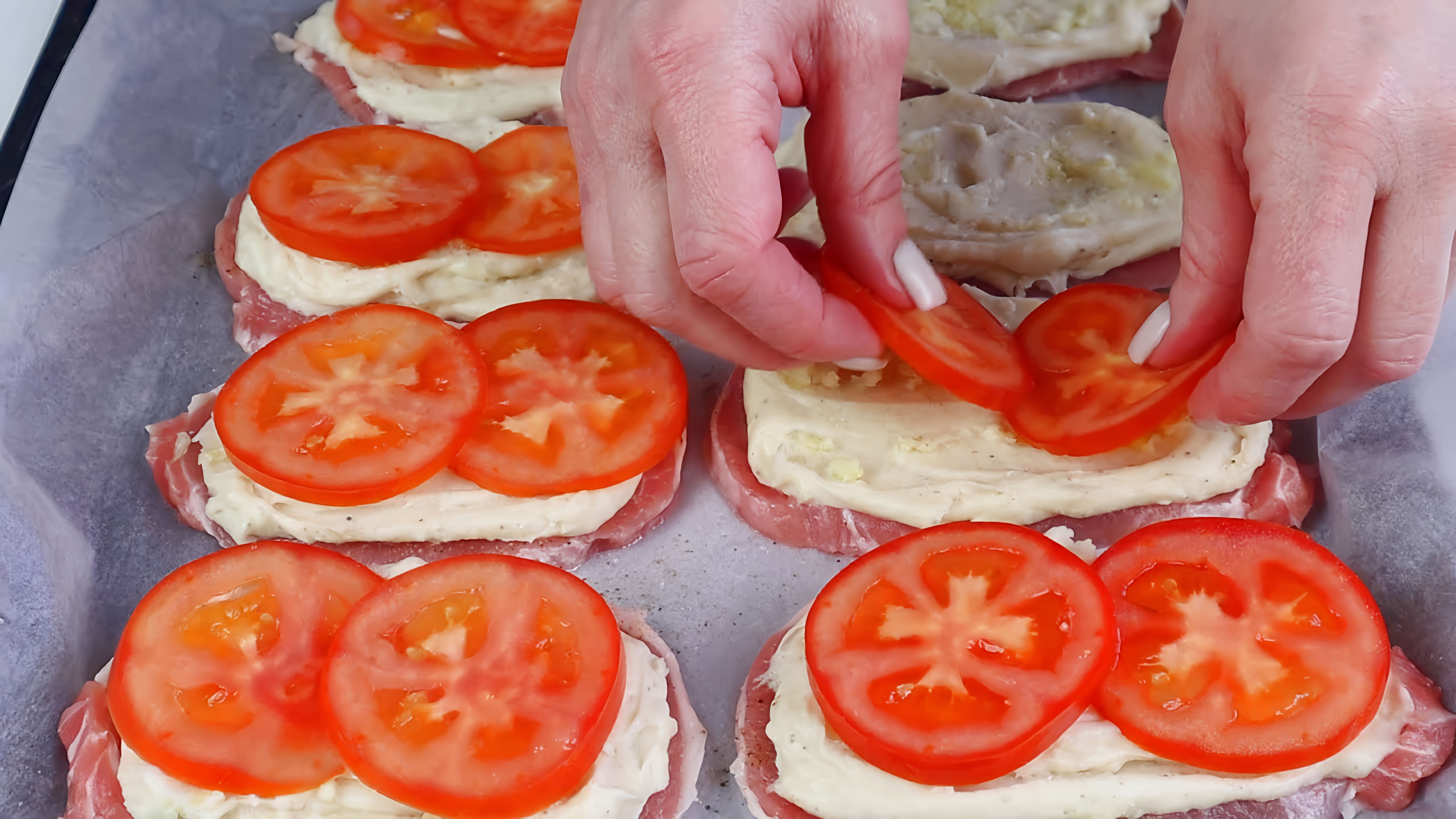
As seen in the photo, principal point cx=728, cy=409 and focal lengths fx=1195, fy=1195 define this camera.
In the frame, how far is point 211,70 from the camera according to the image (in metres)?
3.19

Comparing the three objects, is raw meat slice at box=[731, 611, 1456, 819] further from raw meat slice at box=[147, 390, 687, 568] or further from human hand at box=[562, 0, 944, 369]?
human hand at box=[562, 0, 944, 369]

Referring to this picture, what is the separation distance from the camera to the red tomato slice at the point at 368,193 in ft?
8.76

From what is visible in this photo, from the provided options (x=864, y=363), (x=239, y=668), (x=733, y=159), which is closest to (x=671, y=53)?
(x=733, y=159)

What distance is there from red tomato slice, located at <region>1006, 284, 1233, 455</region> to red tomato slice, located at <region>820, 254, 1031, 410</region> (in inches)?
2.6

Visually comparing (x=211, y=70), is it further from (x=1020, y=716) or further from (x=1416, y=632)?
(x=1416, y=632)

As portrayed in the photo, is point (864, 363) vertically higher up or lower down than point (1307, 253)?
lower down

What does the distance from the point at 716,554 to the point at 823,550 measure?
8.7 inches

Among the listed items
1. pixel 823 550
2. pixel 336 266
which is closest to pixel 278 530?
pixel 336 266

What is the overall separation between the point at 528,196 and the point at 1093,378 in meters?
1.35

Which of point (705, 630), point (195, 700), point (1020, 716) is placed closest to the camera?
point (1020, 716)

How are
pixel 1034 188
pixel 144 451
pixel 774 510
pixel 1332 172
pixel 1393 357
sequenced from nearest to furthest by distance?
pixel 1332 172, pixel 1393 357, pixel 774 510, pixel 144 451, pixel 1034 188

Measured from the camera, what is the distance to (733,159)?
183 centimetres

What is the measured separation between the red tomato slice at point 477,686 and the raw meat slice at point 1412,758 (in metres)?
1.28

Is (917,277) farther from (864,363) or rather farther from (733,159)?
(733,159)
